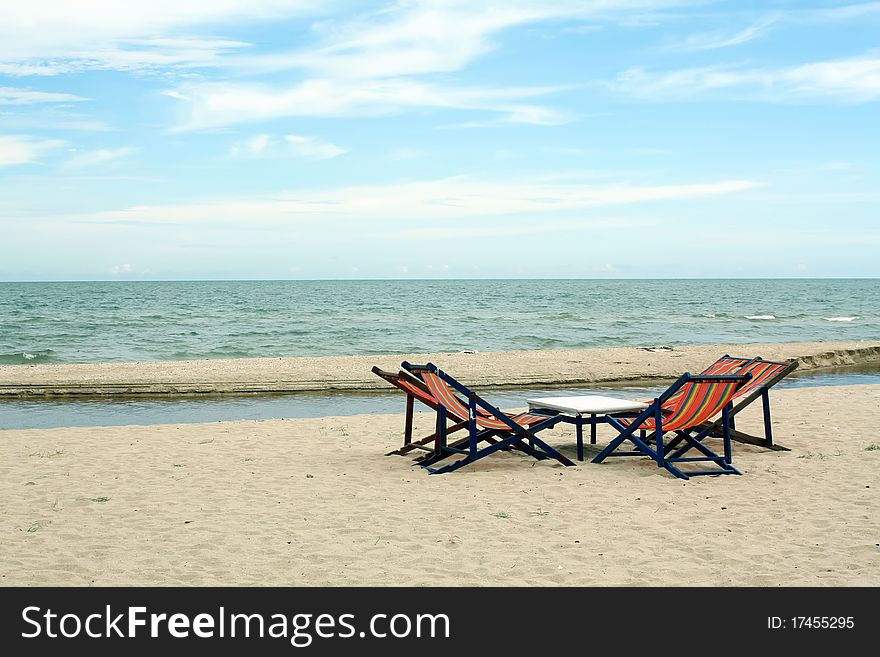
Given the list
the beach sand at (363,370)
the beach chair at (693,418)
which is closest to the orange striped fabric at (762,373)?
the beach chair at (693,418)

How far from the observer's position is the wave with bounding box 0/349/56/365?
2391 cm

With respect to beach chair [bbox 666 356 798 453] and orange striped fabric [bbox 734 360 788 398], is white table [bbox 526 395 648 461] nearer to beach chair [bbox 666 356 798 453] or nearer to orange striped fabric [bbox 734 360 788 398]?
beach chair [bbox 666 356 798 453]

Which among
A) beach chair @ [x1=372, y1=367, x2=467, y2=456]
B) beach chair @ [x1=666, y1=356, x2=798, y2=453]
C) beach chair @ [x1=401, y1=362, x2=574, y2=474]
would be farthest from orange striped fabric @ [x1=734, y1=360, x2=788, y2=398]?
beach chair @ [x1=372, y1=367, x2=467, y2=456]

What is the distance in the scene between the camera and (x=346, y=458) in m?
8.36

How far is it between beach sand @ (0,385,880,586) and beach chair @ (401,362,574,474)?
6.7 inches

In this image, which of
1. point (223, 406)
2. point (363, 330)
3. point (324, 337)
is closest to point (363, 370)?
point (223, 406)

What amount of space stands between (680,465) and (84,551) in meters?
5.15

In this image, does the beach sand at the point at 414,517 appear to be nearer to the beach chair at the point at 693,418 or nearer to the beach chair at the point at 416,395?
the beach chair at the point at 693,418

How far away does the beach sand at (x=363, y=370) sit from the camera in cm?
1544

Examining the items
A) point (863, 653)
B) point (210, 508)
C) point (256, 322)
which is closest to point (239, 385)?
point (210, 508)

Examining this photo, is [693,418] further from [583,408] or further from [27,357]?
[27,357]

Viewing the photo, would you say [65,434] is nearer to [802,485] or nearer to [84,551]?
[84,551]

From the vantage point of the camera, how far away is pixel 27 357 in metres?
24.7

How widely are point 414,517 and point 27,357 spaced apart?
22.0 m
